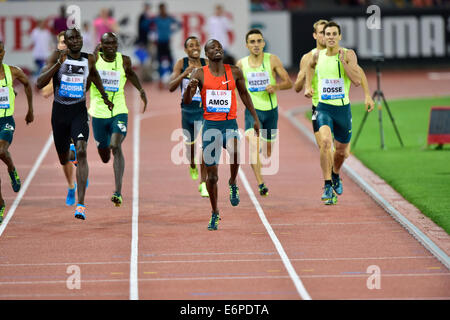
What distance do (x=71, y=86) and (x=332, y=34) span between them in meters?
3.44

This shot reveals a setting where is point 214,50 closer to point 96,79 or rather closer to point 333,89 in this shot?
point 96,79

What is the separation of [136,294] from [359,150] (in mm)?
10937

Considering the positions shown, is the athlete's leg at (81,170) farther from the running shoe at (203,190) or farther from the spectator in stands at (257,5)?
the spectator in stands at (257,5)

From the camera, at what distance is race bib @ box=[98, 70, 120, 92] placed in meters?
13.9

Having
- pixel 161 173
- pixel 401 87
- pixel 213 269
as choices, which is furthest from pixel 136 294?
pixel 401 87

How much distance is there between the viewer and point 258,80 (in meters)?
14.8

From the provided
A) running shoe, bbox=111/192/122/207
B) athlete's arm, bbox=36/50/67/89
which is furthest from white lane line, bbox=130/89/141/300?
athlete's arm, bbox=36/50/67/89

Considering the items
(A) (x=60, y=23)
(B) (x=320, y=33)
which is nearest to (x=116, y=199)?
(B) (x=320, y=33)

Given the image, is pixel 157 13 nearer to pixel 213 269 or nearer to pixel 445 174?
pixel 445 174

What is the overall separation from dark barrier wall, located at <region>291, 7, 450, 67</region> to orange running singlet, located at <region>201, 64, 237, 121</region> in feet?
78.8

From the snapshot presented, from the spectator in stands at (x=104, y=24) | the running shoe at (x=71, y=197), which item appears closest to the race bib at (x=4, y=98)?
the running shoe at (x=71, y=197)

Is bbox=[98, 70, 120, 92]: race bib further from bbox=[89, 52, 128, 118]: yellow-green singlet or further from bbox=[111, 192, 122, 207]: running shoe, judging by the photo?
bbox=[111, 192, 122, 207]: running shoe
